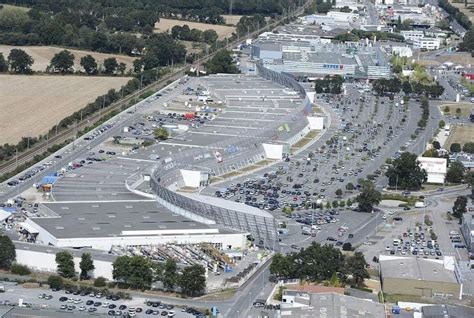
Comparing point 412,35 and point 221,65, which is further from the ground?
point 221,65

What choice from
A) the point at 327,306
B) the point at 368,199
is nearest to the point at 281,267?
the point at 327,306

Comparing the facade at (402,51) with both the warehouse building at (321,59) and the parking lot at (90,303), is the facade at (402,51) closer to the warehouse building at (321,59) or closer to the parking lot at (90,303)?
the warehouse building at (321,59)

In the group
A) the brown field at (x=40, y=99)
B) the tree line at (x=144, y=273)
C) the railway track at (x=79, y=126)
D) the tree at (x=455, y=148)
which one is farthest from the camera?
the brown field at (x=40, y=99)

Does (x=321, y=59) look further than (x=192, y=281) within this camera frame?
Yes

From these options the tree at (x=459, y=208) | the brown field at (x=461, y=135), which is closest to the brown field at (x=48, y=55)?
the brown field at (x=461, y=135)

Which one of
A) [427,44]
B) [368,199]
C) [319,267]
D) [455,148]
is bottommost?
[427,44]

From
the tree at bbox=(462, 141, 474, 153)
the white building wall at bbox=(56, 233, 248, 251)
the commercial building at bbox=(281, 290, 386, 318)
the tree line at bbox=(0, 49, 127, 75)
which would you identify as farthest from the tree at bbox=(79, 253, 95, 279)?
the tree line at bbox=(0, 49, 127, 75)

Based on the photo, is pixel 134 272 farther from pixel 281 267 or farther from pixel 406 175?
pixel 406 175

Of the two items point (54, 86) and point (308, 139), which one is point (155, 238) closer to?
point (308, 139)

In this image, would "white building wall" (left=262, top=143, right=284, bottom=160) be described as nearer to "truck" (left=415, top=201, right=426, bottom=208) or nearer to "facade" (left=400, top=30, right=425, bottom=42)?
"truck" (left=415, top=201, right=426, bottom=208)
